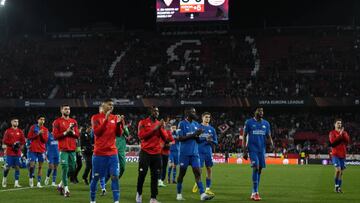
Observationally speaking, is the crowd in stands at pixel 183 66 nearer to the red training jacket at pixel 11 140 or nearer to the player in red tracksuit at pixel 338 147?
the player in red tracksuit at pixel 338 147

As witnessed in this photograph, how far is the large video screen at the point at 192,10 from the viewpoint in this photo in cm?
5656

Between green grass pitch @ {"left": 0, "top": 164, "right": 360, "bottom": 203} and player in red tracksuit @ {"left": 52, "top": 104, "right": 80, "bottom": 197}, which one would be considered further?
player in red tracksuit @ {"left": 52, "top": 104, "right": 80, "bottom": 197}

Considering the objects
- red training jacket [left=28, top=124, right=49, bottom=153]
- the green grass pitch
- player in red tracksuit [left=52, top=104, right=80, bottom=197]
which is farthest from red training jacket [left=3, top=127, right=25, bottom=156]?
player in red tracksuit [left=52, top=104, right=80, bottom=197]

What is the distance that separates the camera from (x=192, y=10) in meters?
56.8

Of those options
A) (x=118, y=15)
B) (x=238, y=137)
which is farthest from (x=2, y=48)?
(x=238, y=137)

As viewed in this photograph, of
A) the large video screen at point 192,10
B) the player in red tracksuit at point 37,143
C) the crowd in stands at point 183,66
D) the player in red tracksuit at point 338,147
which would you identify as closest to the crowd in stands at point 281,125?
the crowd in stands at point 183,66

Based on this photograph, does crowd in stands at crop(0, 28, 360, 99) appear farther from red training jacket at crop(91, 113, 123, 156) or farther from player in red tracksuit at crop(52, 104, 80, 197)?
red training jacket at crop(91, 113, 123, 156)

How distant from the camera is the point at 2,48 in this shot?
67375 mm

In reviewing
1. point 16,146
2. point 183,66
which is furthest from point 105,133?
point 183,66

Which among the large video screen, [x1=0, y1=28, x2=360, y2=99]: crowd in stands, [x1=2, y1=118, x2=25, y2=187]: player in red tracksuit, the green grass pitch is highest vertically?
the large video screen

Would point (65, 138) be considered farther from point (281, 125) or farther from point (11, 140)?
point (281, 125)

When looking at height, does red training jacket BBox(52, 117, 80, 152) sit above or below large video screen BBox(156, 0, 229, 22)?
below

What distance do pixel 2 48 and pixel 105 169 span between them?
58.5 metres

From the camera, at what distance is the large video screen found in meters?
56.6
